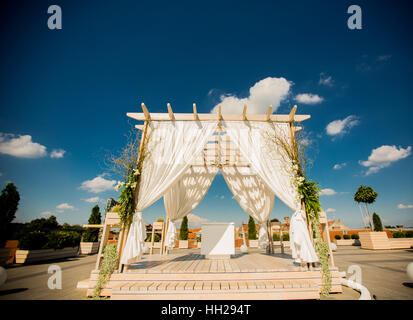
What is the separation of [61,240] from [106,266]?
6236 mm

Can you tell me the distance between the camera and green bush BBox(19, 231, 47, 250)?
5.61m

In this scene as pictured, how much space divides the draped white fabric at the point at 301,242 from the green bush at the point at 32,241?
331 inches

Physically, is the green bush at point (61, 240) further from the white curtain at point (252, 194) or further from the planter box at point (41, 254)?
the white curtain at point (252, 194)

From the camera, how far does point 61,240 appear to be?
676 cm

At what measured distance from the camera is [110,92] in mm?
6141

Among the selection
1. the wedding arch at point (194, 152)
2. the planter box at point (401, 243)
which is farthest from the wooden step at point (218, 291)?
the planter box at point (401, 243)

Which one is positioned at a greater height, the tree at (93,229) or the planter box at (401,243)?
the tree at (93,229)

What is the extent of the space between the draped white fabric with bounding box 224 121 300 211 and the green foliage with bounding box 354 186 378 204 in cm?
872

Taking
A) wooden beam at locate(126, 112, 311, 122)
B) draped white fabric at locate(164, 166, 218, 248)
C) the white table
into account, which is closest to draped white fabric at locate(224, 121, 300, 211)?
wooden beam at locate(126, 112, 311, 122)

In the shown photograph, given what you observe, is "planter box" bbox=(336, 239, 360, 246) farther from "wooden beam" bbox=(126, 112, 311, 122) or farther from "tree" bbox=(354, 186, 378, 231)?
"wooden beam" bbox=(126, 112, 311, 122)

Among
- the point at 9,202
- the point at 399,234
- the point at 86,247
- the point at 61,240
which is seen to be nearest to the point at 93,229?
the point at 86,247

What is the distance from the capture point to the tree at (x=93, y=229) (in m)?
8.65

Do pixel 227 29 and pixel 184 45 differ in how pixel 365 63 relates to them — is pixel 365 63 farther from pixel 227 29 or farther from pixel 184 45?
pixel 184 45

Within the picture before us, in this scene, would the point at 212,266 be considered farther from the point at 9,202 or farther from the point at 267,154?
the point at 9,202
